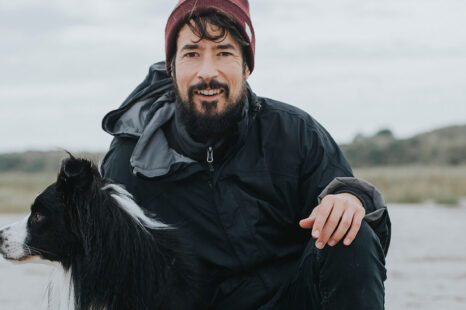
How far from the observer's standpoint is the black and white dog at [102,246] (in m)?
3.44

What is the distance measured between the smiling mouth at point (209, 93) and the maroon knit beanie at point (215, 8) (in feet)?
1.04

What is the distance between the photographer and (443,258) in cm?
952

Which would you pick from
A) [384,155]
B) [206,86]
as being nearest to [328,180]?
[206,86]

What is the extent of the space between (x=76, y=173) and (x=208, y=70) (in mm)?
956

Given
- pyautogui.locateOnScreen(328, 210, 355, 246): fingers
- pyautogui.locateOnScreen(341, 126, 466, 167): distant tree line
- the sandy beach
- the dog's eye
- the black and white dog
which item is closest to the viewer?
pyautogui.locateOnScreen(328, 210, 355, 246): fingers

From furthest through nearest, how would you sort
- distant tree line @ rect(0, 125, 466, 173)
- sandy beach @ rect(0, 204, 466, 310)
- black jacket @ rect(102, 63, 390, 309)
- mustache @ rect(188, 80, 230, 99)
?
distant tree line @ rect(0, 125, 466, 173), sandy beach @ rect(0, 204, 466, 310), mustache @ rect(188, 80, 230, 99), black jacket @ rect(102, 63, 390, 309)

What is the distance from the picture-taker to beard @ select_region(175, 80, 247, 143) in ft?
12.8

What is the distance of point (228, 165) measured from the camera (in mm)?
3854

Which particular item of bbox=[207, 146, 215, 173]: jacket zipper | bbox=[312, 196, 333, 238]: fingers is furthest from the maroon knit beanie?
bbox=[312, 196, 333, 238]: fingers

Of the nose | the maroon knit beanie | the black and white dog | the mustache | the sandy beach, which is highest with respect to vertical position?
the maroon knit beanie

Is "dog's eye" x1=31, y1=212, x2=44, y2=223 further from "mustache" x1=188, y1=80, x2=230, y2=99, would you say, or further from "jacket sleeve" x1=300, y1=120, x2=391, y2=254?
"jacket sleeve" x1=300, y1=120, x2=391, y2=254

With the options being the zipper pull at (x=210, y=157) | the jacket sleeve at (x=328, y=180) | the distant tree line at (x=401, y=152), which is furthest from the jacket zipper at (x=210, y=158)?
the distant tree line at (x=401, y=152)

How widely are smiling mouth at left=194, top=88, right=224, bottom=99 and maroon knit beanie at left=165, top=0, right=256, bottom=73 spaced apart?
318 mm

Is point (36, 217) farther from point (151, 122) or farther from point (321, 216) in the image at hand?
point (321, 216)
